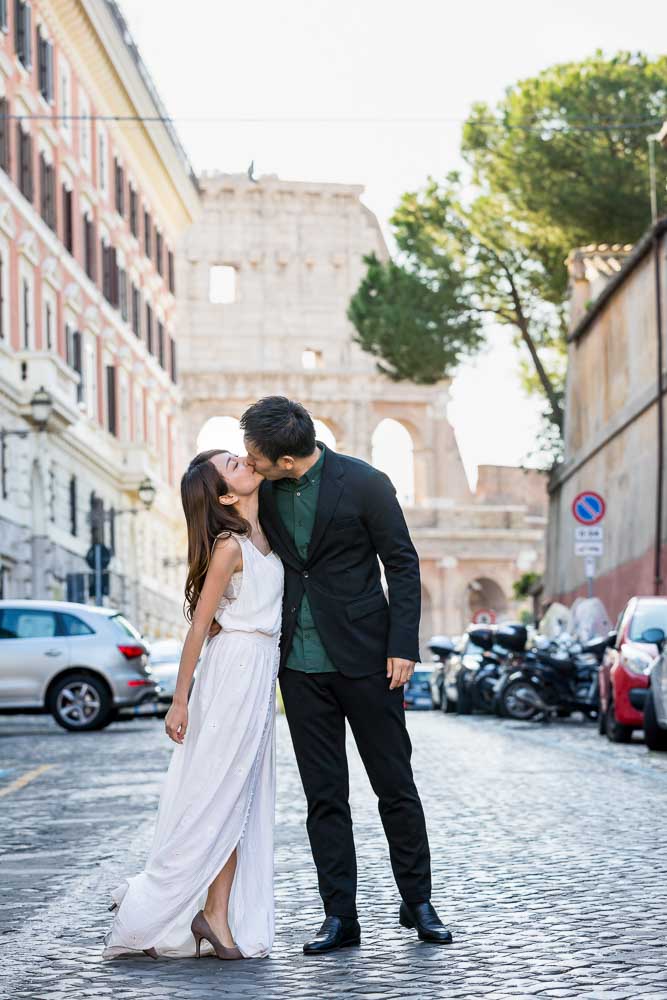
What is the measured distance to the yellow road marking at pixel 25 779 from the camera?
13828mm

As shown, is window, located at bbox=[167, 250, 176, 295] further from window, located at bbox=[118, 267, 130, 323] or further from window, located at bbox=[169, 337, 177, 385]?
window, located at bbox=[118, 267, 130, 323]

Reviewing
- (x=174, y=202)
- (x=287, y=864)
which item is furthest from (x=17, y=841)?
(x=174, y=202)

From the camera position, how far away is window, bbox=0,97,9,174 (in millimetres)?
36594

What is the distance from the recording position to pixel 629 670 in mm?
18766

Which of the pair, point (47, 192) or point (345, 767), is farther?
point (47, 192)

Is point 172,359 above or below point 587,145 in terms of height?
below

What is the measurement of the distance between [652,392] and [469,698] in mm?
6154

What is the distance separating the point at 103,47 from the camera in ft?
150

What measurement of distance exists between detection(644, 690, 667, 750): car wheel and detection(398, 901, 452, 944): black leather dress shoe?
1051 centimetres

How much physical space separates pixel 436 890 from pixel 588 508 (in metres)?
18.7

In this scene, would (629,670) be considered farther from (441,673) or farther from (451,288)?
(451,288)

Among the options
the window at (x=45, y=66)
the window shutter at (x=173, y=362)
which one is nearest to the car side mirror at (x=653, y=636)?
the window at (x=45, y=66)

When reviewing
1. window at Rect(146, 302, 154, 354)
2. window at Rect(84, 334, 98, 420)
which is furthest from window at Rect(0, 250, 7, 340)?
window at Rect(146, 302, 154, 354)

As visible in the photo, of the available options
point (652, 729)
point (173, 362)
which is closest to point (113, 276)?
point (173, 362)
